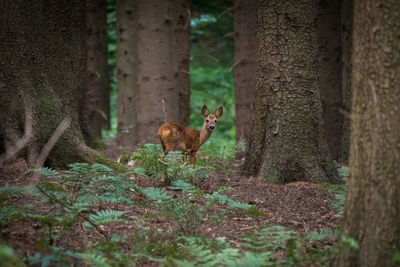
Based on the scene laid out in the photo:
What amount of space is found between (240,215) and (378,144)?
2558 millimetres

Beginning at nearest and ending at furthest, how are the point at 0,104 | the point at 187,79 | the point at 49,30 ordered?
the point at 0,104
the point at 49,30
the point at 187,79

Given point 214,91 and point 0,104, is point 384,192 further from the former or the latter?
point 214,91

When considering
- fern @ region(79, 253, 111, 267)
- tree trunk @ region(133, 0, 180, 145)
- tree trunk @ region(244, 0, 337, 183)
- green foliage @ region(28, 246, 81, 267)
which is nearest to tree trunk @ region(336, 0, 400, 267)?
fern @ region(79, 253, 111, 267)

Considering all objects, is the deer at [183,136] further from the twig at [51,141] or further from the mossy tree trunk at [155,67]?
the twig at [51,141]

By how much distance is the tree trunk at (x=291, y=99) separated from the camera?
24.5ft

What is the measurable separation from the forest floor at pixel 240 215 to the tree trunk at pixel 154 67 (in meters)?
3.71

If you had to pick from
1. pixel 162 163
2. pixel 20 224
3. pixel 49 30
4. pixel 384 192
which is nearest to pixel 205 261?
pixel 384 192

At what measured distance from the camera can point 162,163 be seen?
269 inches

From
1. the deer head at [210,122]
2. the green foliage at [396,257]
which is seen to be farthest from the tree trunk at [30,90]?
the green foliage at [396,257]

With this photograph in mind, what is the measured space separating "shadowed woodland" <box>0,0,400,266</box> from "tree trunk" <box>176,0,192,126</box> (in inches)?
2.0

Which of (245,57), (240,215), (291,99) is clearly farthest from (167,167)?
(245,57)

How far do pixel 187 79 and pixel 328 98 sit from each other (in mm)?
4085

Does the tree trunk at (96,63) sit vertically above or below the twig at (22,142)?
above

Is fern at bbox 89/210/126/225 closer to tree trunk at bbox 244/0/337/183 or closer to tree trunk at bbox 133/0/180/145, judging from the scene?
tree trunk at bbox 244/0/337/183
